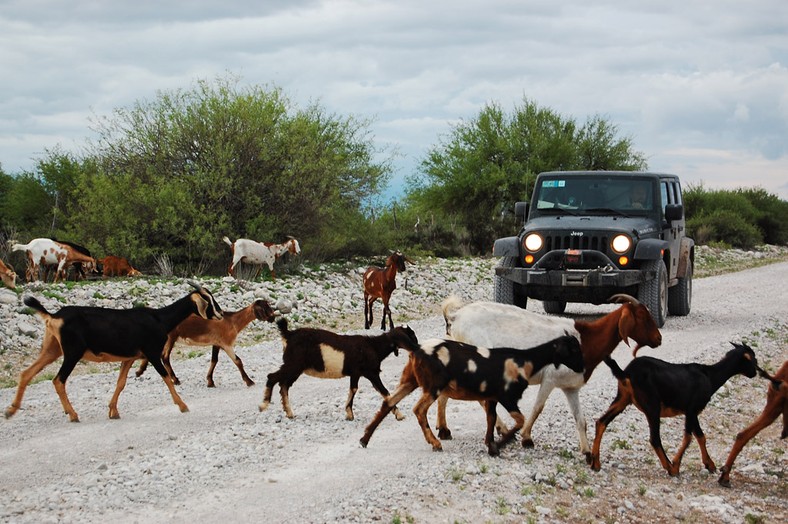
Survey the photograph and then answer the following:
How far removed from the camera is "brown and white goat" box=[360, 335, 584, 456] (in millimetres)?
7172

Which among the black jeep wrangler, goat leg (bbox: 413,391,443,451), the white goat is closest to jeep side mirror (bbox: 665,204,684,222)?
the black jeep wrangler

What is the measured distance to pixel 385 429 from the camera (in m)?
8.17

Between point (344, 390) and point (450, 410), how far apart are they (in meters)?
1.41

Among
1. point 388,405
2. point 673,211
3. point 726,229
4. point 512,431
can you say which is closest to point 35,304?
point 388,405

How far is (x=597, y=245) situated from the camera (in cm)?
1492

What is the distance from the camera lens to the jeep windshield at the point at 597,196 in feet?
52.8

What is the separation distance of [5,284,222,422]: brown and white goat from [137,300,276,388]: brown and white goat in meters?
1.00

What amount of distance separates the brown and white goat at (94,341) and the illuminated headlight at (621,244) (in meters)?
8.24

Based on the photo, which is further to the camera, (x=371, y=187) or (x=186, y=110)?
(x=371, y=187)

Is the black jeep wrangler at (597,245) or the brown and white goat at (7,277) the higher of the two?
the black jeep wrangler at (597,245)

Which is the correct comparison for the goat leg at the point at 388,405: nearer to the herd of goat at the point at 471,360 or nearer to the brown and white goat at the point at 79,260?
the herd of goat at the point at 471,360

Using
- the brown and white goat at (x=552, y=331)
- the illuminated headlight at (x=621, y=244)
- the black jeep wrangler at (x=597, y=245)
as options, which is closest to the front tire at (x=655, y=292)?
the black jeep wrangler at (x=597, y=245)

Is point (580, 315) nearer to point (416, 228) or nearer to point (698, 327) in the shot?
point (698, 327)

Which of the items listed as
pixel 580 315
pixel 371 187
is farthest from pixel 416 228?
pixel 580 315
